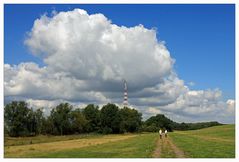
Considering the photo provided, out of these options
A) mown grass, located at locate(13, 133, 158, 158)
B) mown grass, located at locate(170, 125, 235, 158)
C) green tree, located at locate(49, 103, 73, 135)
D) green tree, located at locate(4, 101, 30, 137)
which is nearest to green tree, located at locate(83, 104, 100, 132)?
green tree, located at locate(49, 103, 73, 135)

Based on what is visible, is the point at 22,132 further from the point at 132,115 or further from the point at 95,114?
the point at 132,115

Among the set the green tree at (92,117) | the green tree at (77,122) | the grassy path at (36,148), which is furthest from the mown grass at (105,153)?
the green tree at (92,117)

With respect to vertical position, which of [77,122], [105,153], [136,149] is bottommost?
[105,153]

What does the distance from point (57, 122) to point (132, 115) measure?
4517 centimetres

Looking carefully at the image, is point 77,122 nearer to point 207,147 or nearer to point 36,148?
point 36,148

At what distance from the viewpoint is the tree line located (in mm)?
134375

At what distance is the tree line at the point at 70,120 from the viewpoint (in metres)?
134

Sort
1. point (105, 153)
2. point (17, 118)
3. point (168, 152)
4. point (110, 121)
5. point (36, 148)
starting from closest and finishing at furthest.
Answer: point (168, 152), point (105, 153), point (36, 148), point (17, 118), point (110, 121)

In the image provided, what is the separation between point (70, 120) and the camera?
149500mm

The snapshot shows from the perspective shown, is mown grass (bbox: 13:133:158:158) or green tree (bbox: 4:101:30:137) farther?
green tree (bbox: 4:101:30:137)

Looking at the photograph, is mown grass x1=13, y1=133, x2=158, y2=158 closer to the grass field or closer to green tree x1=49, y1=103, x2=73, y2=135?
the grass field

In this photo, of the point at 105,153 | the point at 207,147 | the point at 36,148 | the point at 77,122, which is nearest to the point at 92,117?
the point at 77,122

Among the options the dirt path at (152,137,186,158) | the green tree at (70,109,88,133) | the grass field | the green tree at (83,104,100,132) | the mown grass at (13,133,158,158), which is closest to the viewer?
the dirt path at (152,137,186,158)

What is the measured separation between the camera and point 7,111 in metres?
134
